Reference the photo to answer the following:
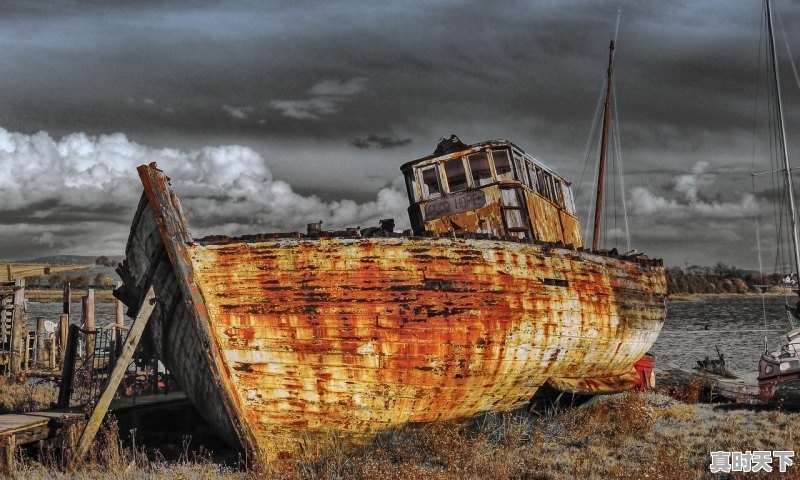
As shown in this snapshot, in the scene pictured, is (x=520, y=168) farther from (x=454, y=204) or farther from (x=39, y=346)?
(x=39, y=346)

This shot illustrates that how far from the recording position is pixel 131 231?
1093 centimetres

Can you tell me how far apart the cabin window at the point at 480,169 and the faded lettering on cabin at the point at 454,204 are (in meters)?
0.26

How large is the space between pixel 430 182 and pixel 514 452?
5478mm

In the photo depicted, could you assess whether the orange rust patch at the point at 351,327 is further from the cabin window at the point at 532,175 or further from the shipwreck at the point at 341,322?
the cabin window at the point at 532,175

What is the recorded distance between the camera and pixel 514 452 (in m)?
9.78

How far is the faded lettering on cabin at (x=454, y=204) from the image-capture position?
12391mm

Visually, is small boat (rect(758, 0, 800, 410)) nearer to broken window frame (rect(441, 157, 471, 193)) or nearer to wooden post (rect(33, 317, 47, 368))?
broken window frame (rect(441, 157, 471, 193))

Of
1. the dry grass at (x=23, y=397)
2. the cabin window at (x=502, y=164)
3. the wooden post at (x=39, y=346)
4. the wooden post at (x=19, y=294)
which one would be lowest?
the dry grass at (x=23, y=397)

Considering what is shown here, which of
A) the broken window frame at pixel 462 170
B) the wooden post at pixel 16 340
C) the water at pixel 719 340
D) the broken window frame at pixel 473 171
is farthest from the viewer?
the water at pixel 719 340

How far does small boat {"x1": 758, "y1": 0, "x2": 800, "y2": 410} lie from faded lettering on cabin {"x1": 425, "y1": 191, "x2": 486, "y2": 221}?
24.4 ft

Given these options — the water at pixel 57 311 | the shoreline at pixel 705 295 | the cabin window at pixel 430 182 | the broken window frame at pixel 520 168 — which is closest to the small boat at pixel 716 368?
the broken window frame at pixel 520 168

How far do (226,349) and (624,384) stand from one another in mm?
7423

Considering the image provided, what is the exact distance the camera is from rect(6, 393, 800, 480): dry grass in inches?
340

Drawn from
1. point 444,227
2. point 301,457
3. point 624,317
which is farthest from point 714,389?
point 301,457
